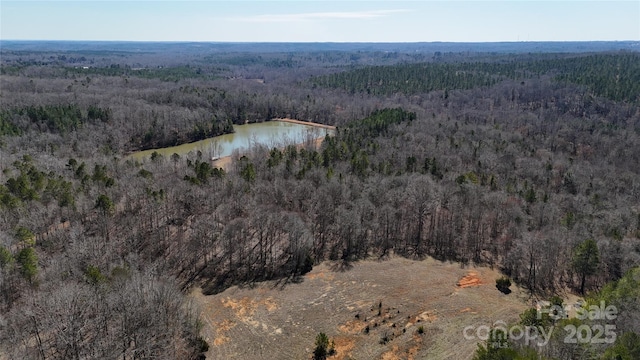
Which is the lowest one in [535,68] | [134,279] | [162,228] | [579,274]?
[579,274]

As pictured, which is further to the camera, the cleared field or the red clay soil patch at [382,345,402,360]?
the cleared field

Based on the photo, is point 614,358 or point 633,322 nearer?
point 614,358

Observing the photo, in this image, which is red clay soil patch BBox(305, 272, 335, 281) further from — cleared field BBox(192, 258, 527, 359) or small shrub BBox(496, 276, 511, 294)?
small shrub BBox(496, 276, 511, 294)

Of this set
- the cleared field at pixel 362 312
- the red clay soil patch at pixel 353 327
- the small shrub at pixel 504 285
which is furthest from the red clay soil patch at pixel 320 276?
the small shrub at pixel 504 285

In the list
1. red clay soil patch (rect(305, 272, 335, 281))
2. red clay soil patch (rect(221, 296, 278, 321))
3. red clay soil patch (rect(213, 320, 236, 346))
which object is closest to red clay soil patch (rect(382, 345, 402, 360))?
red clay soil patch (rect(221, 296, 278, 321))

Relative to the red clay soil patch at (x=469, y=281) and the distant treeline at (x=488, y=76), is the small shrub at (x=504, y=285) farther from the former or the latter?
the distant treeline at (x=488, y=76)

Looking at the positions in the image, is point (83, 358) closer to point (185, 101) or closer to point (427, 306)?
point (427, 306)

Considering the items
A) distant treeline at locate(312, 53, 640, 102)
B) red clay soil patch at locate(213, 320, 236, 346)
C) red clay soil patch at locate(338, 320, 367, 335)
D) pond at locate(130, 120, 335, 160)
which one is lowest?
red clay soil patch at locate(213, 320, 236, 346)

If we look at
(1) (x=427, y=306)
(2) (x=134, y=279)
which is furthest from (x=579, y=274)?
(2) (x=134, y=279)
